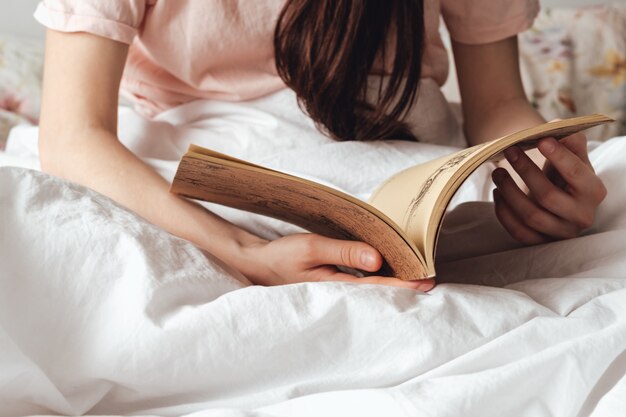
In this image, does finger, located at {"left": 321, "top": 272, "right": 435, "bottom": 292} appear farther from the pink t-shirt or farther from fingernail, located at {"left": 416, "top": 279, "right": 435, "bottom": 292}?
the pink t-shirt

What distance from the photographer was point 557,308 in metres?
0.61

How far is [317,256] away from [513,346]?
0.60ft

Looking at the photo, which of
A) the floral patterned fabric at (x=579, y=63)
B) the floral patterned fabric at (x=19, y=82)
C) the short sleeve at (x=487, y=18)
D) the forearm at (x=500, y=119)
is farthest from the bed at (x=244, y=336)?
the floral patterned fabric at (x=579, y=63)

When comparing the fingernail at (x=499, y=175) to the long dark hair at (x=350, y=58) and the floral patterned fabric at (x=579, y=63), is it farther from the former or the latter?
the floral patterned fabric at (x=579, y=63)

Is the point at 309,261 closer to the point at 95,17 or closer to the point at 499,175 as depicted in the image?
the point at 499,175

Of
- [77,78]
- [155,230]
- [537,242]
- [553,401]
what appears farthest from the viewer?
[77,78]

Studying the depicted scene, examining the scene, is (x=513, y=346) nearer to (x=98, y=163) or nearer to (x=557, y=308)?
(x=557, y=308)

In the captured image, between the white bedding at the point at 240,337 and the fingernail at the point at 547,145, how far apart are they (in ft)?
0.38

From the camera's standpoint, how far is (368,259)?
0.60 m

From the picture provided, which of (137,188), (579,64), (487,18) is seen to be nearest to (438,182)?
(137,188)

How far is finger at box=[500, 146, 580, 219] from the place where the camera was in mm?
676

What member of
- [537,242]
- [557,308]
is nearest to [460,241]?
[537,242]

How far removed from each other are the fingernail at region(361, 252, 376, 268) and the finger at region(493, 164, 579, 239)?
0.17 meters

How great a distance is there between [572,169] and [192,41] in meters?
0.47
